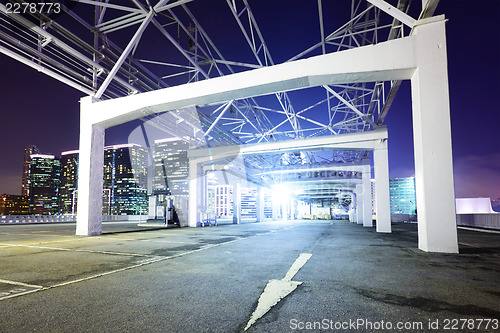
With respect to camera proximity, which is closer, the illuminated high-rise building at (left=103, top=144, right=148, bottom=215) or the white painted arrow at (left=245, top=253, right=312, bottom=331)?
the white painted arrow at (left=245, top=253, right=312, bottom=331)

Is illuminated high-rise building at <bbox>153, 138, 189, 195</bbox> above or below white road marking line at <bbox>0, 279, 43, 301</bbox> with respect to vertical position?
above

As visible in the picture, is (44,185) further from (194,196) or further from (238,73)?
(238,73)

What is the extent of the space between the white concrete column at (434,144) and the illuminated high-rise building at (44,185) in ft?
565

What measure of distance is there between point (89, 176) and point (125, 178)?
161809 millimetres

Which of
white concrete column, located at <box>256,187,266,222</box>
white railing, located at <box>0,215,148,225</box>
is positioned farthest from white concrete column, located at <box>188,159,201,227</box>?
white concrete column, located at <box>256,187,266,222</box>

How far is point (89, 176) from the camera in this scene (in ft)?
35.1

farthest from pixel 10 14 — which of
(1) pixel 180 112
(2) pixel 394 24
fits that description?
(2) pixel 394 24

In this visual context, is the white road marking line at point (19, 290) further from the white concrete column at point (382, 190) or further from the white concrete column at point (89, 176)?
the white concrete column at point (382, 190)

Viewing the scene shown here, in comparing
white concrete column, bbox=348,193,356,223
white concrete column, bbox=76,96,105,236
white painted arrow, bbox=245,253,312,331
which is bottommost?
white concrete column, bbox=348,193,356,223

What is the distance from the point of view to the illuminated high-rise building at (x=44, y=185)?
149 meters

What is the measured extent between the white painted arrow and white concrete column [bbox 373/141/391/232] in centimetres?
1263

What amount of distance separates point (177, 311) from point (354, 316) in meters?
1.71

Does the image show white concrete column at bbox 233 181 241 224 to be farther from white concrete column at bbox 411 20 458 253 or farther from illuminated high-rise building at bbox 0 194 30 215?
illuminated high-rise building at bbox 0 194 30 215

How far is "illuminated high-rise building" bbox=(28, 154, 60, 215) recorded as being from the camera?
148750 mm
